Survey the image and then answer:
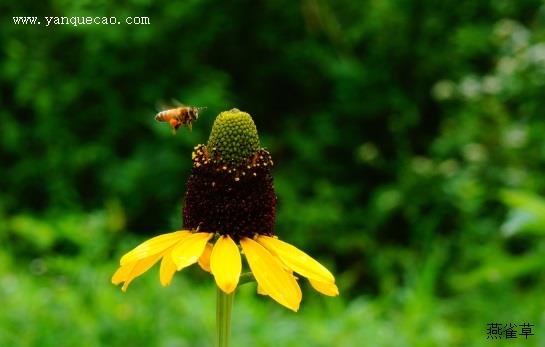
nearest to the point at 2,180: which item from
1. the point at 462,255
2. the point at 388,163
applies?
the point at 388,163

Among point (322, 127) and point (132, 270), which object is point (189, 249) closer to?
point (132, 270)

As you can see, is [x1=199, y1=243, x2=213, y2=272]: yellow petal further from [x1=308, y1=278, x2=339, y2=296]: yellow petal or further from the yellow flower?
[x1=308, y1=278, x2=339, y2=296]: yellow petal

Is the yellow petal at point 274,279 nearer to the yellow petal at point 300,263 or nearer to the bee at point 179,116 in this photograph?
the yellow petal at point 300,263

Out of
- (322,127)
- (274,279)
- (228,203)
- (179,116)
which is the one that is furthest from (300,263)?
(322,127)

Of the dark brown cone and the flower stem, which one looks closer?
the flower stem

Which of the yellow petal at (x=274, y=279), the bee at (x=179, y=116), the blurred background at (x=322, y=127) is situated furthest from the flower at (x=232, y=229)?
the blurred background at (x=322, y=127)

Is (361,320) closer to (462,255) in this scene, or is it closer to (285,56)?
(462,255)

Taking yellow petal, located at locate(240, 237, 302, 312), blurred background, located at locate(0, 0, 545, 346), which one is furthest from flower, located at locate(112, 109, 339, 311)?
blurred background, located at locate(0, 0, 545, 346)
